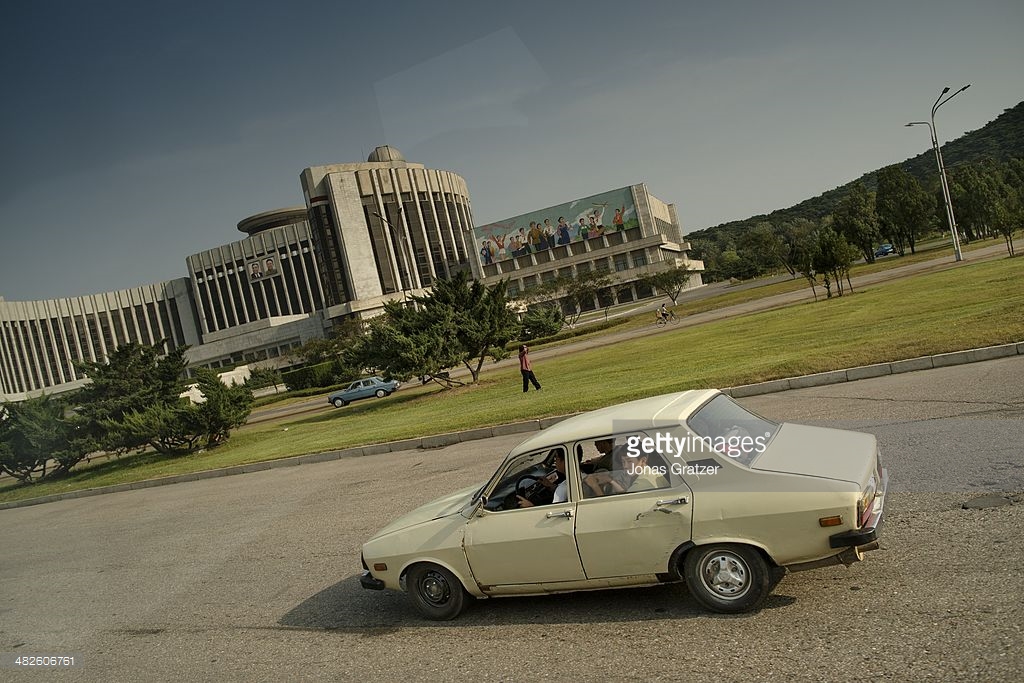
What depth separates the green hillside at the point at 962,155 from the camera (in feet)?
361

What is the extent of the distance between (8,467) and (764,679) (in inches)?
1240

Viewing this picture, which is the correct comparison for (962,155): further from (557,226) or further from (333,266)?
(333,266)

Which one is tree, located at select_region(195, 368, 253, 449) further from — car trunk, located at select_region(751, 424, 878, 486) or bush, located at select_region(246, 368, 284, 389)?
bush, located at select_region(246, 368, 284, 389)

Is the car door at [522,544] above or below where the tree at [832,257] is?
below

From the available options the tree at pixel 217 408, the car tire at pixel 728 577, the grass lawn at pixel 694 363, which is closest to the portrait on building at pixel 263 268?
the grass lawn at pixel 694 363

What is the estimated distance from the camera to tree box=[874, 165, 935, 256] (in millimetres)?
63031

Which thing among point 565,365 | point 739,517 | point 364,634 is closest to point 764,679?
point 739,517

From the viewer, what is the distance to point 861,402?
10.9m

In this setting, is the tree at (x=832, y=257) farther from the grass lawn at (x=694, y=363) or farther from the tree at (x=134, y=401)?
the tree at (x=134, y=401)

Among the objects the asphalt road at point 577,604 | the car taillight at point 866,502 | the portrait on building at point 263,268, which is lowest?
the asphalt road at point 577,604

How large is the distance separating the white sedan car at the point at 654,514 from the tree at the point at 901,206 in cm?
6699

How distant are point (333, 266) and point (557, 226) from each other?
35.2 m

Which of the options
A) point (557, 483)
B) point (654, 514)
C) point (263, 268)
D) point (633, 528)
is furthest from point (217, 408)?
point (263, 268)

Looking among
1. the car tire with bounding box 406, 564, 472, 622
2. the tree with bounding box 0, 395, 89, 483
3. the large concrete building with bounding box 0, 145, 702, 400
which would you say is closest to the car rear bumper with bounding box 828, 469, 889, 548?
the car tire with bounding box 406, 564, 472, 622
